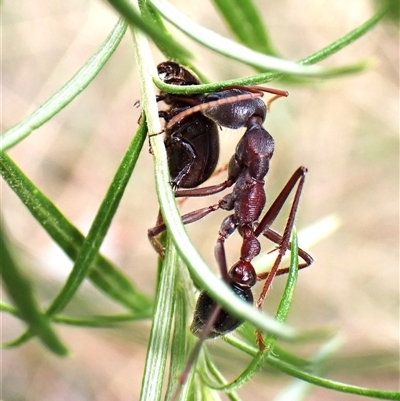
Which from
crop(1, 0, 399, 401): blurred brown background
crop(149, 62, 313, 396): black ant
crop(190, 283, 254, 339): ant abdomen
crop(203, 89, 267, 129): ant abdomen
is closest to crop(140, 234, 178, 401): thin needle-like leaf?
crop(190, 283, 254, 339): ant abdomen

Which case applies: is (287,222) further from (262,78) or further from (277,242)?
(262,78)

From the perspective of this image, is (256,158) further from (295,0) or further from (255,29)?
(295,0)

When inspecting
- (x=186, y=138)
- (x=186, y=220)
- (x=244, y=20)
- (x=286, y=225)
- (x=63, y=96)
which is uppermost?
(x=244, y=20)

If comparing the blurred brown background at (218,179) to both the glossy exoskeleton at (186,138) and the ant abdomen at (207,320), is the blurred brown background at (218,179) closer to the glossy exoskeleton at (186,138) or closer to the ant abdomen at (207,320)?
the glossy exoskeleton at (186,138)

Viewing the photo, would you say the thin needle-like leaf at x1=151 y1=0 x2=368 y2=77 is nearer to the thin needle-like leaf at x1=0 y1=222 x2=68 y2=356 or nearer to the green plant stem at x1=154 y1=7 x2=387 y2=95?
the green plant stem at x1=154 y1=7 x2=387 y2=95

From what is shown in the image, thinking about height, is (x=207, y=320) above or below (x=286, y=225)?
below

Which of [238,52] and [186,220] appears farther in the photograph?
[186,220]

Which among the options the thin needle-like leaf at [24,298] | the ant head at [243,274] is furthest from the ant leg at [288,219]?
the thin needle-like leaf at [24,298]

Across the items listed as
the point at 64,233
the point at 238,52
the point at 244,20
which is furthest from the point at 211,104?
the point at 238,52
